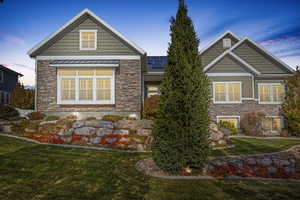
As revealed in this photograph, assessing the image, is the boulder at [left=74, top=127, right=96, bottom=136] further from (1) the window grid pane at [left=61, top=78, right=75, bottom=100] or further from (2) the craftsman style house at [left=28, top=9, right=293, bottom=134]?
(1) the window grid pane at [left=61, top=78, right=75, bottom=100]

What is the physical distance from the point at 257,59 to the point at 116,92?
1315 cm

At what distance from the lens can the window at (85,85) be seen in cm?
1296

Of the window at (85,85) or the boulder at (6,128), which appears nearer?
the boulder at (6,128)

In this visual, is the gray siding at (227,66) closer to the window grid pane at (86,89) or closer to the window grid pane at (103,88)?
the window grid pane at (103,88)

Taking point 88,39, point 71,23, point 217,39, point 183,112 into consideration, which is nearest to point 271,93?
point 217,39

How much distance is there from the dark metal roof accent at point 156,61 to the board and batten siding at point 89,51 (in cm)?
626

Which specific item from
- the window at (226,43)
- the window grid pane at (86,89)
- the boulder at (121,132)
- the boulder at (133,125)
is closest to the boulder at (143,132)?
the boulder at (133,125)

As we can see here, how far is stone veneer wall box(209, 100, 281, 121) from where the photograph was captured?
14930 millimetres

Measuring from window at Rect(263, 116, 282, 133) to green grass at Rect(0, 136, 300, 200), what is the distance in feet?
35.0

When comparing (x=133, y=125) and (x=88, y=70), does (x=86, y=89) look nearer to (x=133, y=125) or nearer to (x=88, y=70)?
(x=88, y=70)

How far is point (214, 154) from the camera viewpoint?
24.1 feet

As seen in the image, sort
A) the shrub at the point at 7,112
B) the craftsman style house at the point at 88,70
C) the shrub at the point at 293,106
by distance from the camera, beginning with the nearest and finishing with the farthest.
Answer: the shrub at the point at 7,112 < the craftsman style house at the point at 88,70 < the shrub at the point at 293,106

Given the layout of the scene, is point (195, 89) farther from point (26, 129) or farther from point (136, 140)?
point (26, 129)

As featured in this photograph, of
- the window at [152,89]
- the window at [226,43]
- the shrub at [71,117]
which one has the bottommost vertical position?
the shrub at [71,117]
